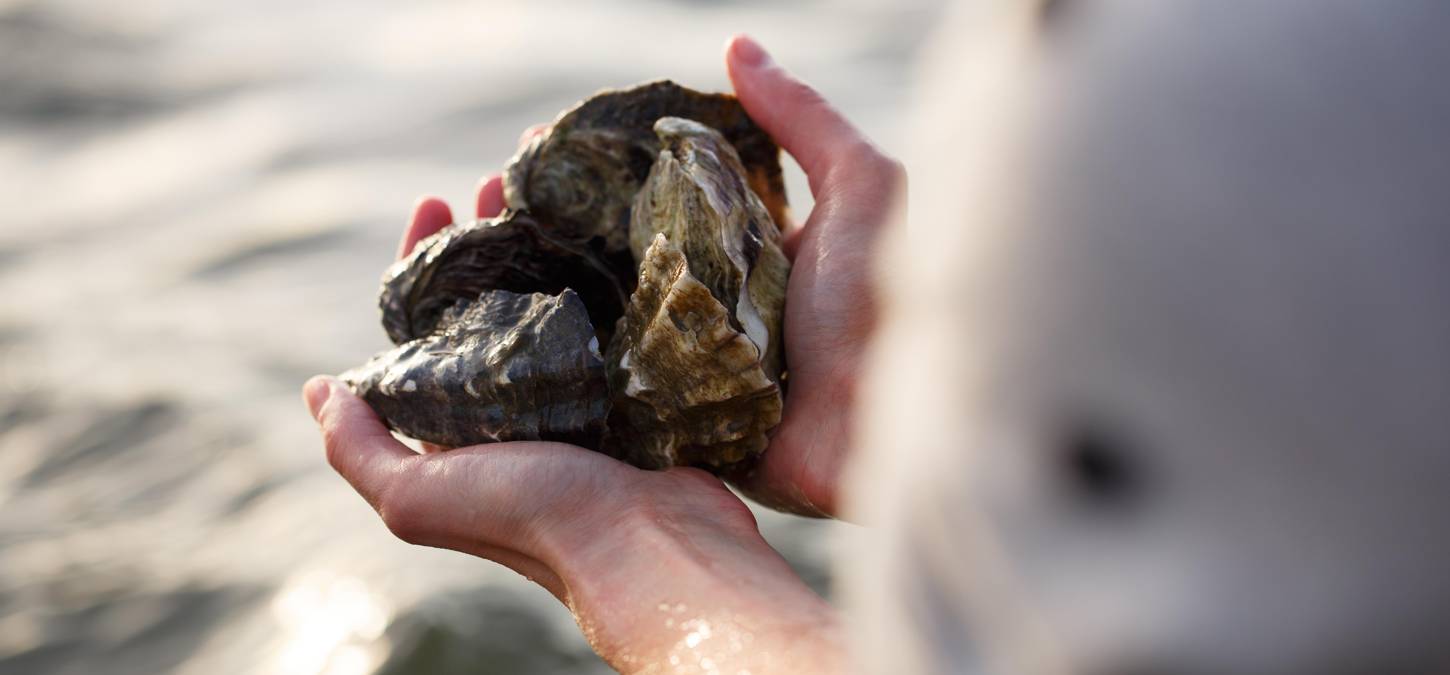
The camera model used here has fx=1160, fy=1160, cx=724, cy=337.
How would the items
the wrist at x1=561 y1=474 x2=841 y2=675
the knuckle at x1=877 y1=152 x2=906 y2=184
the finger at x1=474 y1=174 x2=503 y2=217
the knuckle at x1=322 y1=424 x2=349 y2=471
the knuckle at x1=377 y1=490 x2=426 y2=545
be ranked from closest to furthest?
the wrist at x1=561 y1=474 x2=841 y2=675
the knuckle at x1=377 y1=490 x2=426 y2=545
the knuckle at x1=322 y1=424 x2=349 y2=471
the knuckle at x1=877 y1=152 x2=906 y2=184
the finger at x1=474 y1=174 x2=503 y2=217

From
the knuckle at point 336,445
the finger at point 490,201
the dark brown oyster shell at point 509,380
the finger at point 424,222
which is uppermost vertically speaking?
the finger at point 490,201

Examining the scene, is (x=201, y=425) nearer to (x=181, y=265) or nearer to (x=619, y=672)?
(x=181, y=265)

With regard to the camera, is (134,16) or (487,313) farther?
(134,16)

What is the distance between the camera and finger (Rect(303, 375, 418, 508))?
196cm

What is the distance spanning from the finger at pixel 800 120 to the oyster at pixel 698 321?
0.26m

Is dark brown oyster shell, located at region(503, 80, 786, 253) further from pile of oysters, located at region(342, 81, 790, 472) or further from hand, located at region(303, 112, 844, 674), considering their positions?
hand, located at region(303, 112, 844, 674)

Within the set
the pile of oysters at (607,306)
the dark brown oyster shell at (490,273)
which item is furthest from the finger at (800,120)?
the dark brown oyster shell at (490,273)

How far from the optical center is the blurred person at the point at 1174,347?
25.5 inches

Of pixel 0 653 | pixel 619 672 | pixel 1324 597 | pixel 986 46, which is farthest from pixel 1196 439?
pixel 0 653

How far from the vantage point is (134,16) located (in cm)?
520

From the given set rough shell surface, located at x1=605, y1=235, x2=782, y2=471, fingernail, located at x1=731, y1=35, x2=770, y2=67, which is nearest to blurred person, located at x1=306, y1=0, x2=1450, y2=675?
rough shell surface, located at x1=605, y1=235, x2=782, y2=471

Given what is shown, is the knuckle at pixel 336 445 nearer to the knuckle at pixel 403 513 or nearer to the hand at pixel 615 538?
the hand at pixel 615 538

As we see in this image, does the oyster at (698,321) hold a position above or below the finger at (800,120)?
below

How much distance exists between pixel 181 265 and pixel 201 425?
2.74ft
